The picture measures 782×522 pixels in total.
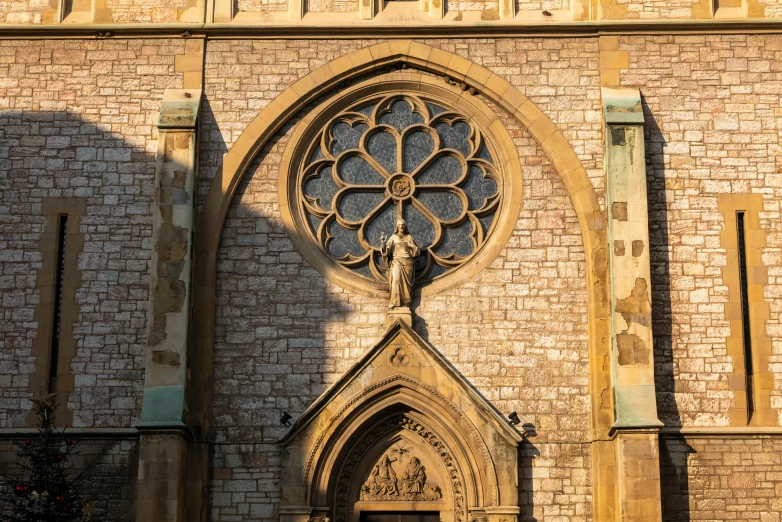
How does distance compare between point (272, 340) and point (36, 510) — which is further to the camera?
point (272, 340)

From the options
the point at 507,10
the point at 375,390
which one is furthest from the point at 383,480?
the point at 507,10

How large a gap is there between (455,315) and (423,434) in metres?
1.65

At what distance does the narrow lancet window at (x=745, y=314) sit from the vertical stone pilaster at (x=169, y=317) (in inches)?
289

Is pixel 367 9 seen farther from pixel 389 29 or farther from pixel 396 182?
pixel 396 182

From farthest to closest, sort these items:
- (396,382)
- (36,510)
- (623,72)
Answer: (623,72)
(396,382)
(36,510)

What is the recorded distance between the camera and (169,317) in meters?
19.2

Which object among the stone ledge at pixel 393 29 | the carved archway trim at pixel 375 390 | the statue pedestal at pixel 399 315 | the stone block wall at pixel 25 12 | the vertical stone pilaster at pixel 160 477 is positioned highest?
the stone block wall at pixel 25 12

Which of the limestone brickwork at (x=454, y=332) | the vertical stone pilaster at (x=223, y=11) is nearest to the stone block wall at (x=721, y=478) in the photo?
the limestone brickwork at (x=454, y=332)

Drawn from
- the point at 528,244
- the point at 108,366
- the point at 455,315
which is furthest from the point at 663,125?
the point at 108,366

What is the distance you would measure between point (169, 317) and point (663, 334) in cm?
649

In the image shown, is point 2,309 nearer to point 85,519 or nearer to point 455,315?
point 85,519

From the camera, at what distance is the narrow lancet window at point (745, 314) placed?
1933 cm

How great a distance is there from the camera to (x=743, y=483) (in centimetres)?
1883

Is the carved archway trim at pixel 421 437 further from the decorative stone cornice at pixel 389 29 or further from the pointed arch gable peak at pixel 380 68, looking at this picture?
the decorative stone cornice at pixel 389 29
